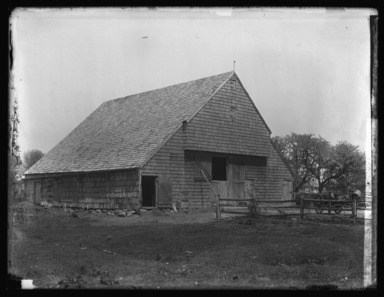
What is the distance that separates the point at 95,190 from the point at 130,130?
4637 mm

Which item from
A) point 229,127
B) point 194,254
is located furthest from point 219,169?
point 194,254

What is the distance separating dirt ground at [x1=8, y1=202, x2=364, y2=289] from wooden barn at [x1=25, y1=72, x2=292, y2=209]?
20.3 feet

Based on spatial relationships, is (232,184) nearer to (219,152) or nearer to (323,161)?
(219,152)

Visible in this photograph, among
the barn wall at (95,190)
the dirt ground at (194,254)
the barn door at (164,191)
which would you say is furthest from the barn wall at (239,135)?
the dirt ground at (194,254)

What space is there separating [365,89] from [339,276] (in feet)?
14.6

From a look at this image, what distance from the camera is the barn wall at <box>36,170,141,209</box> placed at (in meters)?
26.9

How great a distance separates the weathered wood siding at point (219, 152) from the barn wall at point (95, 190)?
4.74ft

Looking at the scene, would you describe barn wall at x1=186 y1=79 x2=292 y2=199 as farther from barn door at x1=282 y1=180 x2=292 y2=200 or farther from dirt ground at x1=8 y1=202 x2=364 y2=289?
dirt ground at x1=8 y1=202 x2=364 y2=289

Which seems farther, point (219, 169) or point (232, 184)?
point (219, 169)

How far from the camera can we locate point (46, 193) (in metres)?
36.0

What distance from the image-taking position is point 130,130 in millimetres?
31594

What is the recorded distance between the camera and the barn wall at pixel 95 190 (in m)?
26.9

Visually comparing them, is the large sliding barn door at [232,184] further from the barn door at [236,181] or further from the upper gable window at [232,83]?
the upper gable window at [232,83]
